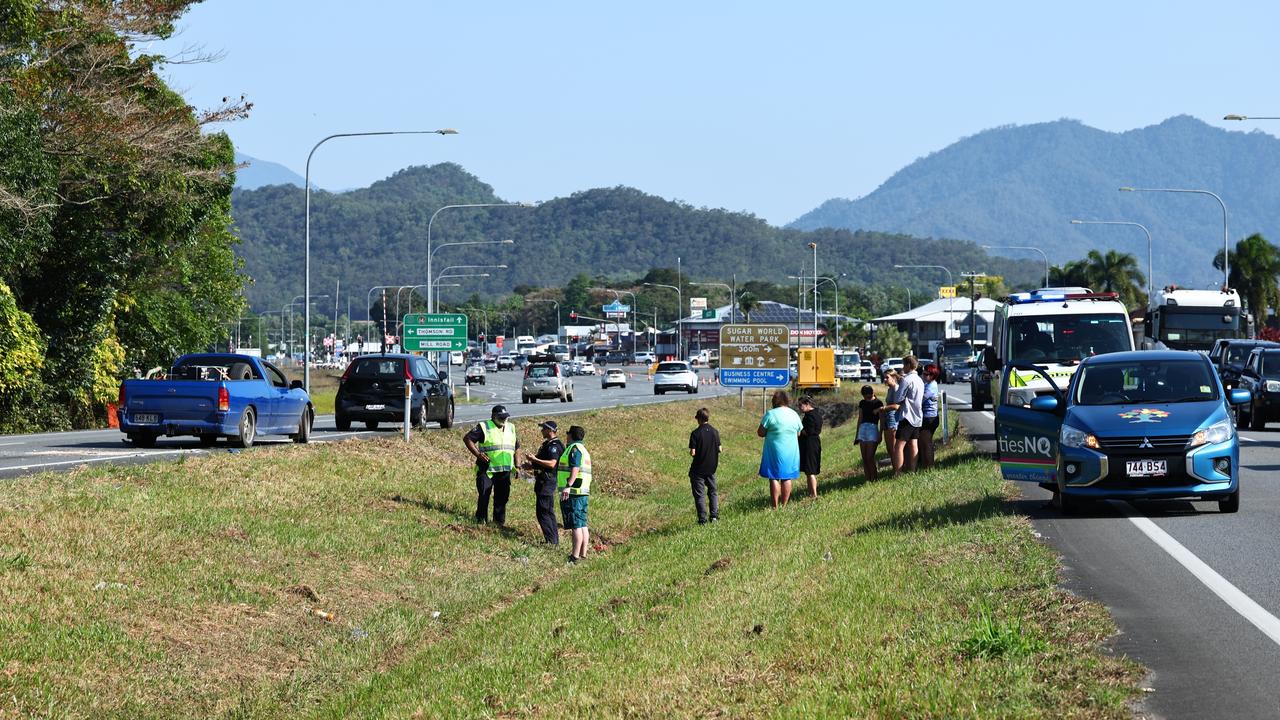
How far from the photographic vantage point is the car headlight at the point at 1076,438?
50.2 ft

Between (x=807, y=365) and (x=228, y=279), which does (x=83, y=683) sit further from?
(x=807, y=365)

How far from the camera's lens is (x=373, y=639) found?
597 inches

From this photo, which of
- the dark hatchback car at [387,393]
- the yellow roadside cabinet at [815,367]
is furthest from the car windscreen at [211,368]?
the yellow roadside cabinet at [815,367]

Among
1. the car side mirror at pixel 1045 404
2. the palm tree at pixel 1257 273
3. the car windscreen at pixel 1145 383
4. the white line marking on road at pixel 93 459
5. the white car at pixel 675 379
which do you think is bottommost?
the white car at pixel 675 379

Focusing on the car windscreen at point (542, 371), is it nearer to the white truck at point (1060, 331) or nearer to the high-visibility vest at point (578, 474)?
the white truck at point (1060, 331)

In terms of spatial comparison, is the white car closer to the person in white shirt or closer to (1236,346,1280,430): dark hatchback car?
(1236,346,1280,430): dark hatchback car

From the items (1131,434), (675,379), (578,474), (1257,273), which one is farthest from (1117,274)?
(1131,434)

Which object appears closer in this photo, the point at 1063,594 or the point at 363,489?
the point at 1063,594

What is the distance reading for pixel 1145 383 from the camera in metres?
16.4

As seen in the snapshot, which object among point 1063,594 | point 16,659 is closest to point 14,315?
point 16,659

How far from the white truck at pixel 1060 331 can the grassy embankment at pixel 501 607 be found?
435 cm

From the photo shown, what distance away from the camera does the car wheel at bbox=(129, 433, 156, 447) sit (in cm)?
2672

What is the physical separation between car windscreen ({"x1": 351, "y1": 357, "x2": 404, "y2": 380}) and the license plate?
21753mm

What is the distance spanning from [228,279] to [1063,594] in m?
47.4
